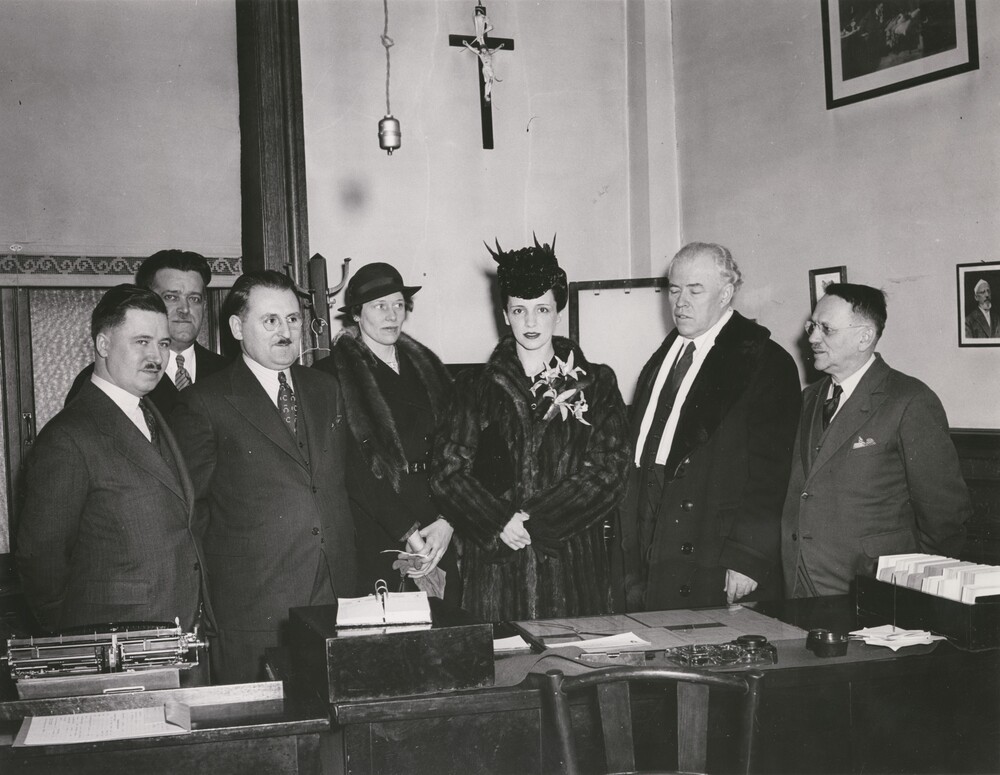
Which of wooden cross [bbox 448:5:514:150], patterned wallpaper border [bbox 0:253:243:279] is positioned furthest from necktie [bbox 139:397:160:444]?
wooden cross [bbox 448:5:514:150]

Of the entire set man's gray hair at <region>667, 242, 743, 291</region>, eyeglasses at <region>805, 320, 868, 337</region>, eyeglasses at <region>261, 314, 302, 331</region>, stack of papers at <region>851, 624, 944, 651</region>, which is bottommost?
stack of papers at <region>851, 624, 944, 651</region>

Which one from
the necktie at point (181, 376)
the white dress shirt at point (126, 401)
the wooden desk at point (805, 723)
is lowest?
the wooden desk at point (805, 723)

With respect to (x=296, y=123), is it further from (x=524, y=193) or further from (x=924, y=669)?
(x=924, y=669)

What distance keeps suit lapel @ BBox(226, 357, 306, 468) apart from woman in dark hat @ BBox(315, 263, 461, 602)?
46 centimetres

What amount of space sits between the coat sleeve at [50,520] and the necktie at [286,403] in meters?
0.64

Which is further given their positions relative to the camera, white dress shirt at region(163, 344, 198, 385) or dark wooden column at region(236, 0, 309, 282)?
dark wooden column at region(236, 0, 309, 282)

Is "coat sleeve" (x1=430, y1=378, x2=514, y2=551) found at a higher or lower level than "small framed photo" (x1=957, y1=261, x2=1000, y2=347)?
lower

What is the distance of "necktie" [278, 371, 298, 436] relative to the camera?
10.5 feet

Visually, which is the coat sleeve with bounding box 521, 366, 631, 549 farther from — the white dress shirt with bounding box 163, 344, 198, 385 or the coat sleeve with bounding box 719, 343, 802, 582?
the white dress shirt with bounding box 163, 344, 198, 385

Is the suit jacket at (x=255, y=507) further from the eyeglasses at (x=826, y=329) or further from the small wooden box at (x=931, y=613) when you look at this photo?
the eyeglasses at (x=826, y=329)

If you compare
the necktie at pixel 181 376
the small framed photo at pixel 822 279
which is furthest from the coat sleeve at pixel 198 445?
the small framed photo at pixel 822 279

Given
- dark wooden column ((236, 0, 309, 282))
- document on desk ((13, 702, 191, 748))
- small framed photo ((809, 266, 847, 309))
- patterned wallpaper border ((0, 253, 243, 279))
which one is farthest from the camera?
patterned wallpaper border ((0, 253, 243, 279))

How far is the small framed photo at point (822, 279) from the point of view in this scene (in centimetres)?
446

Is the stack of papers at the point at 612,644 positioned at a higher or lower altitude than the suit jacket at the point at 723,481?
lower
